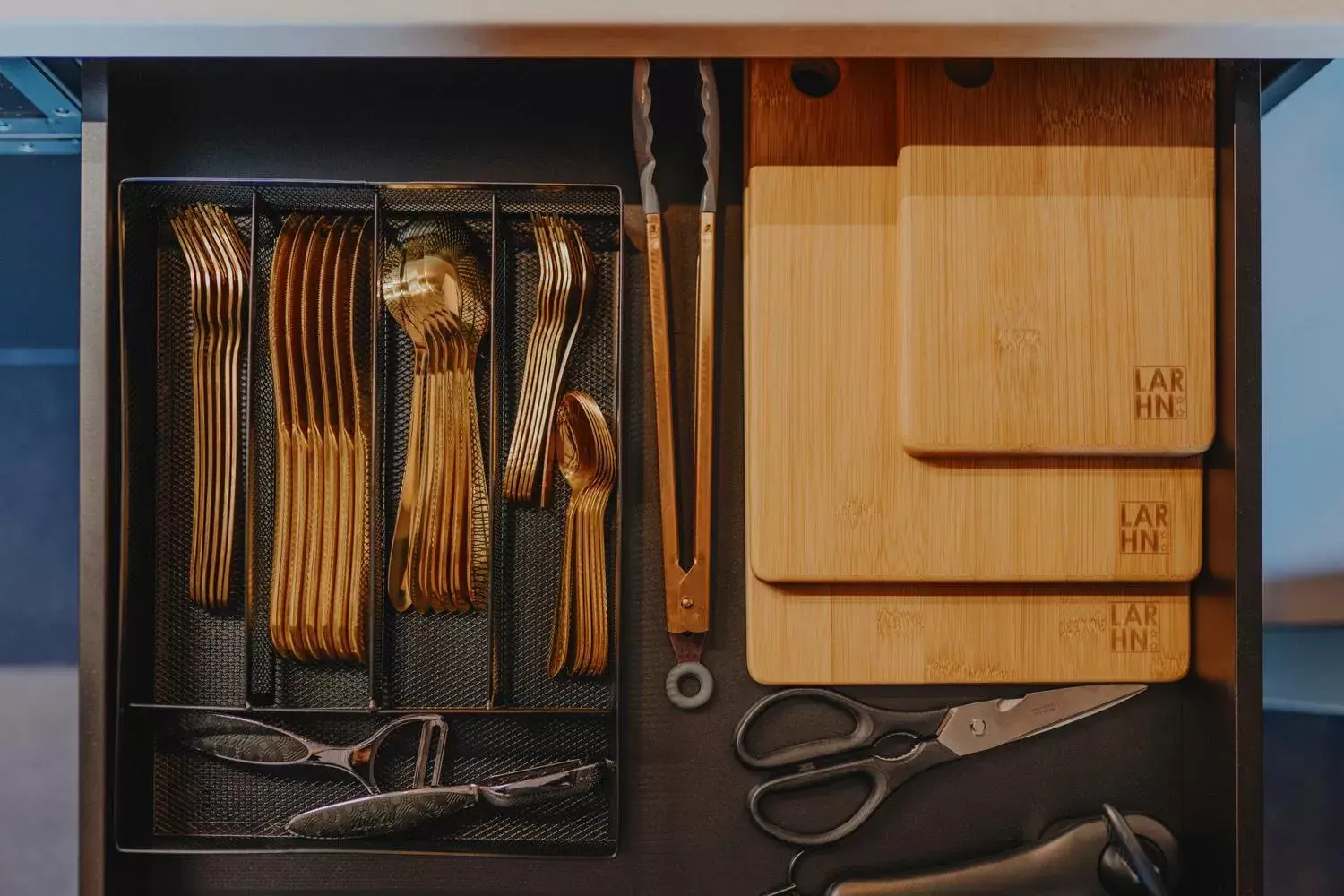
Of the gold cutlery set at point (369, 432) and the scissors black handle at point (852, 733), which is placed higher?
the gold cutlery set at point (369, 432)

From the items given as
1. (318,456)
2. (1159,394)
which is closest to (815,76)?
(1159,394)

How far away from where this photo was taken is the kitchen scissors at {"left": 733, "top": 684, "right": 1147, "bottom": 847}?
0.73 meters

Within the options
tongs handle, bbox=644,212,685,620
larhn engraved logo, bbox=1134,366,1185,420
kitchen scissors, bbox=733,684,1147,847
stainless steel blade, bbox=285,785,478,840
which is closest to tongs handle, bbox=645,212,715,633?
tongs handle, bbox=644,212,685,620

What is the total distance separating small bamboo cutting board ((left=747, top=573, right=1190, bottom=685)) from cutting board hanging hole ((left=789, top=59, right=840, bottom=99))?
39cm

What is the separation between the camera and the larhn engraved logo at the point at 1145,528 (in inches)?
27.5

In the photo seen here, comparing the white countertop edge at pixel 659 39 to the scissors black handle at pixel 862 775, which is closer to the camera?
the white countertop edge at pixel 659 39

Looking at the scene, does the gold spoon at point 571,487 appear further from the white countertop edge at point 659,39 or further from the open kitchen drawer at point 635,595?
the white countertop edge at point 659,39

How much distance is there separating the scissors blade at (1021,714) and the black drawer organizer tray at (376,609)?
11.2 inches

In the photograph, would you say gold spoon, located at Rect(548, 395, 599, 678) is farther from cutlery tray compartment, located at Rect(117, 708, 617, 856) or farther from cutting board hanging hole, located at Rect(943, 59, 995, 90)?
cutting board hanging hole, located at Rect(943, 59, 995, 90)

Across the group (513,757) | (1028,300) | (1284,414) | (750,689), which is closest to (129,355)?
(513,757)

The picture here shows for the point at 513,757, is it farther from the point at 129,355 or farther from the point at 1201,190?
the point at 1201,190

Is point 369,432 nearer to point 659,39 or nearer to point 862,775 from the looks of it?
point 659,39

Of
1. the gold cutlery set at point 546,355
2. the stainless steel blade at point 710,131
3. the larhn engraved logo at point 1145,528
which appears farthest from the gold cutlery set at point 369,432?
the larhn engraved logo at point 1145,528

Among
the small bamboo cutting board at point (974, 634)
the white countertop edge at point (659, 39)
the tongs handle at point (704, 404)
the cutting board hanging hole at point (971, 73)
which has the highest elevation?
the cutting board hanging hole at point (971, 73)
